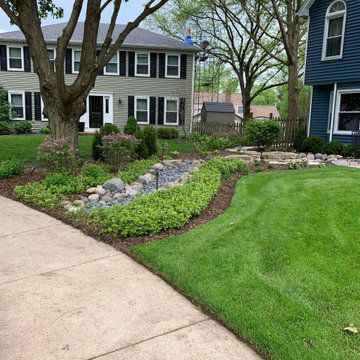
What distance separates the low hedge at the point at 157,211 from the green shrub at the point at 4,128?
15.2 meters

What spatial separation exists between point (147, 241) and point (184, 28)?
26.4 metres

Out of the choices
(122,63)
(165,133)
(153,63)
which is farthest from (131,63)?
(165,133)

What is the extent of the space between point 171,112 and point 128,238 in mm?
16817

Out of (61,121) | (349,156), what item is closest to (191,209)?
(61,121)

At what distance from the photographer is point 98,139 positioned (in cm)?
906

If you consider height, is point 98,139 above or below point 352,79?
below

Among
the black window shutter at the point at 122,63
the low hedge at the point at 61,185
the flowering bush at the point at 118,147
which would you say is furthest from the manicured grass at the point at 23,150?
the black window shutter at the point at 122,63

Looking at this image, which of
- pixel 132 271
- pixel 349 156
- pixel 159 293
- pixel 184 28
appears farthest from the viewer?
pixel 184 28

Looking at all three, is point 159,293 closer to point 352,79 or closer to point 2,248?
point 2,248

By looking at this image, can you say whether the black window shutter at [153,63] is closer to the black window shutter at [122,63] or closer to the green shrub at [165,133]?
the black window shutter at [122,63]

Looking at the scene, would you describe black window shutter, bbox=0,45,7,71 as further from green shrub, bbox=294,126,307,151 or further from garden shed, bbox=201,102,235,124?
green shrub, bbox=294,126,307,151

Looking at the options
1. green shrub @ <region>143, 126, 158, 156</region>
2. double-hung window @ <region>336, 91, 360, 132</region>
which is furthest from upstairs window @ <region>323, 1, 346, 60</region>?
green shrub @ <region>143, 126, 158, 156</region>

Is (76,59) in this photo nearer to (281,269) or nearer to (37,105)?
(37,105)

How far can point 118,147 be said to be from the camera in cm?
812
